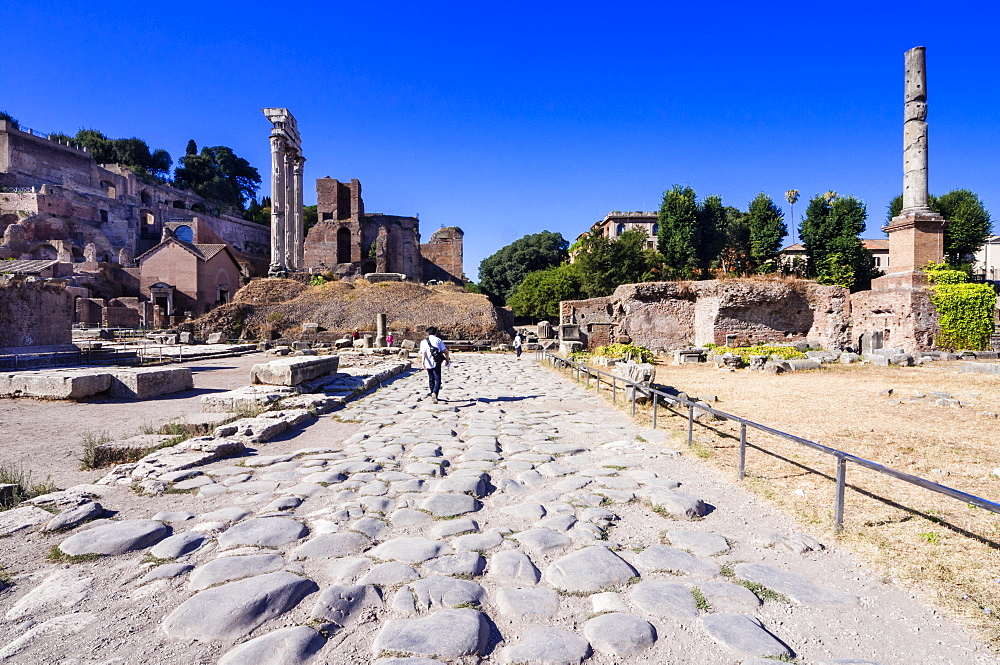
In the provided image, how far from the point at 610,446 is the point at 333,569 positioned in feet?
12.1

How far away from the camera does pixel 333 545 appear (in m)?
2.85

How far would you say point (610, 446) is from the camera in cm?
554

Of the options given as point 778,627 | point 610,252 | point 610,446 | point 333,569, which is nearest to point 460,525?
point 333,569

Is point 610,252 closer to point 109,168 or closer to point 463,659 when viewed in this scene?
point 463,659

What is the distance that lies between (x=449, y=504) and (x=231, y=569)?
151cm

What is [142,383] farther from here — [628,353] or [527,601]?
[628,353]

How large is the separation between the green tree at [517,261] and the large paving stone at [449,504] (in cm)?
5064

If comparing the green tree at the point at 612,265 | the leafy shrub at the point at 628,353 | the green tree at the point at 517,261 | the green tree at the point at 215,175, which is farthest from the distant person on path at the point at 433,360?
the green tree at the point at 215,175

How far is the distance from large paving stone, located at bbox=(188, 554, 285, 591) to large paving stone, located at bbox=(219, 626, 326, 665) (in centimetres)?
61

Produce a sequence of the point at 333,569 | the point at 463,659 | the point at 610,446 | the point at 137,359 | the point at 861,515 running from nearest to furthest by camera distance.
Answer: the point at 463,659 < the point at 333,569 < the point at 861,515 < the point at 610,446 < the point at 137,359

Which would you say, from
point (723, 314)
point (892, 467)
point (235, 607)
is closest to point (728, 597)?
point (235, 607)

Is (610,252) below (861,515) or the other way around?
the other way around

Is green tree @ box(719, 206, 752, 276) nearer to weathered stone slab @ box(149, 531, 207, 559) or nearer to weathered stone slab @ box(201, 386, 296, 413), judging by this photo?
weathered stone slab @ box(201, 386, 296, 413)

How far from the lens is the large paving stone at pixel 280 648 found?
1803 mm
